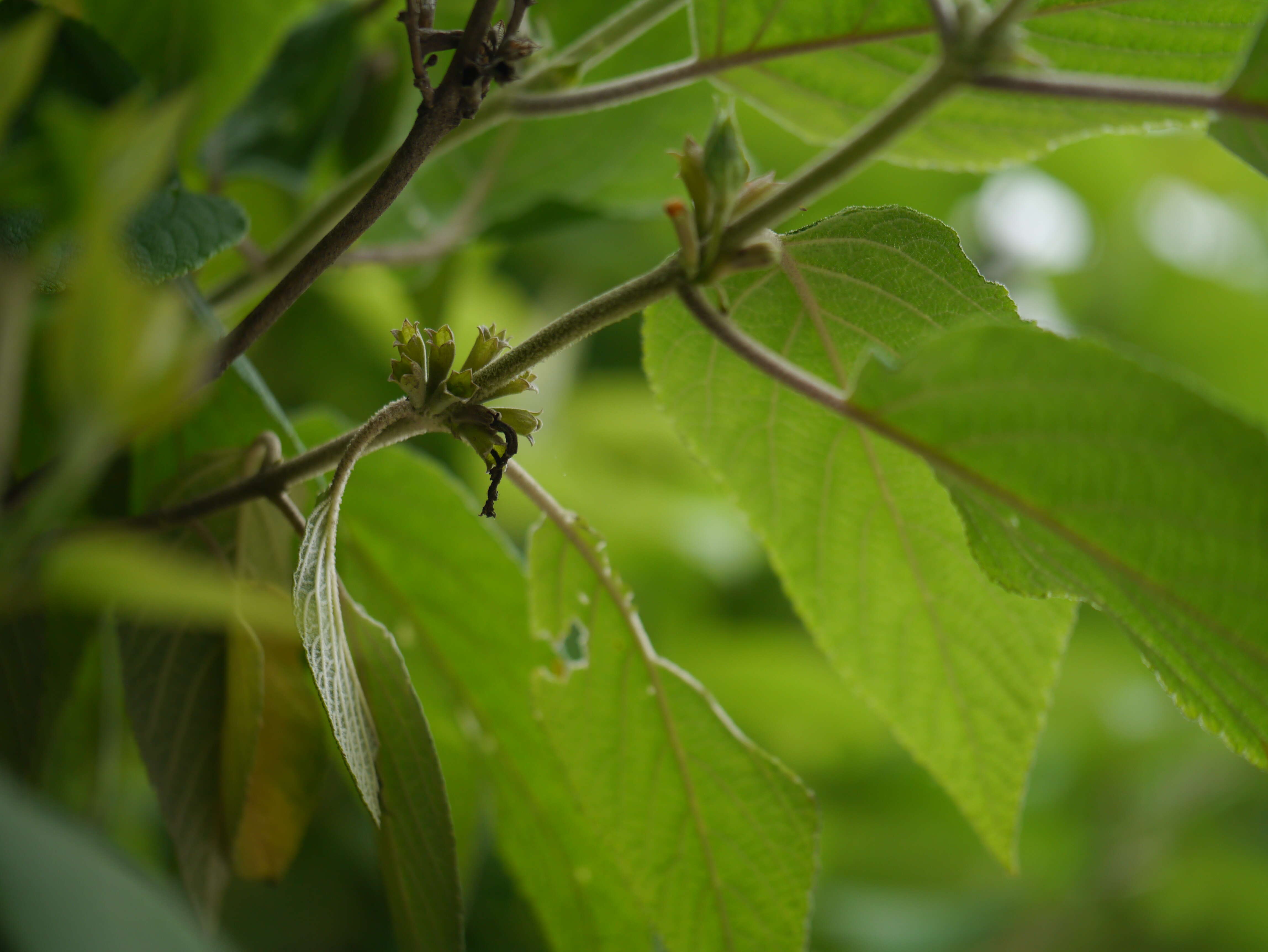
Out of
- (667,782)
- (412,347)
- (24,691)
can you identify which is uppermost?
(412,347)

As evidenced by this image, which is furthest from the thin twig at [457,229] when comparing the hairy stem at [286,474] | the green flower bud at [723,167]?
the green flower bud at [723,167]

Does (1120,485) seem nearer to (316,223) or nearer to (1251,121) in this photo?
(1251,121)

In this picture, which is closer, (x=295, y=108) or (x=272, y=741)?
(x=272, y=741)

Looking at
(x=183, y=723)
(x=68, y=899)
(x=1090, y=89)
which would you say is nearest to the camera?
(x=68, y=899)

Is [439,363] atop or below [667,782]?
atop

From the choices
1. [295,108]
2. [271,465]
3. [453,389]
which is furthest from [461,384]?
[295,108]

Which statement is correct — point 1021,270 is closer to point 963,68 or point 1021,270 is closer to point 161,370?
point 963,68

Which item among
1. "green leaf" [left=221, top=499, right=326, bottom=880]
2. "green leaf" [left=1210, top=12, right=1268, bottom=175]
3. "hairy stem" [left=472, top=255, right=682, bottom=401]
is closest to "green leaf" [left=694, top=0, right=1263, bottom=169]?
"green leaf" [left=1210, top=12, right=1268, bottom=175]
